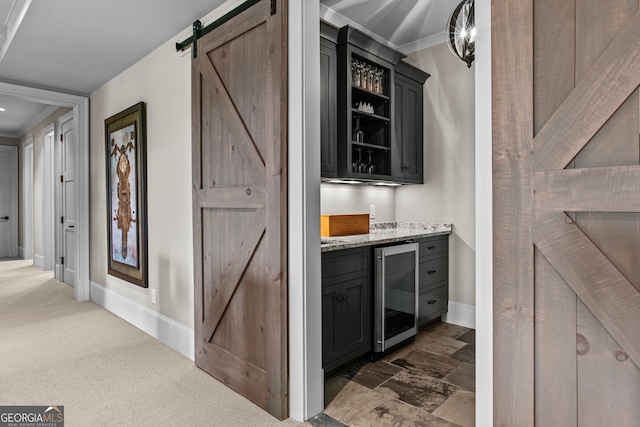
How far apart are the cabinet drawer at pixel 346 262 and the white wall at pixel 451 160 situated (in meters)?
1.36

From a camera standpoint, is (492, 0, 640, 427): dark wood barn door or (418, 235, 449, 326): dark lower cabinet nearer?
(492, 0, 640, 427): dark wood barn door

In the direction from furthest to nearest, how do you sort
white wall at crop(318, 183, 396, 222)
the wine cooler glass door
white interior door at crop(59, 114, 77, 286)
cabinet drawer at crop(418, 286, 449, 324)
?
white interior door at crop(59, 114, 77, 286), white wall at crop(318, 183, 396, 222), cabinet drawer at crop(418, 286, 449, 324), the wine cooler glass door

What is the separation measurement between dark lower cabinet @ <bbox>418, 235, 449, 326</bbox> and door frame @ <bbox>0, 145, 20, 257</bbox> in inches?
331

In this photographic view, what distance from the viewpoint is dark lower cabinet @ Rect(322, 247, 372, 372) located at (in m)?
2.53

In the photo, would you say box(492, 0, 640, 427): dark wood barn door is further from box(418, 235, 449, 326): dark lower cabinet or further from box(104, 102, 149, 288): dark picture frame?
box(104, 102, 149, 288): dark picture frame

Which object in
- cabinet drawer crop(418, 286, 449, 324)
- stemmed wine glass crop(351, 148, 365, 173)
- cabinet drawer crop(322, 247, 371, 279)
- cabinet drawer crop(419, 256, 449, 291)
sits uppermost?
stemmed wine glass crop(351, 148, 365, 173)

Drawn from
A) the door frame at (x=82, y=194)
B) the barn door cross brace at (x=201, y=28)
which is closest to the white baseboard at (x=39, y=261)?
the door frame at (x=82, y=194)

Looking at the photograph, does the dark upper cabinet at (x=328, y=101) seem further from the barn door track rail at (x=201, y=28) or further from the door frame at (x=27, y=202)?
the door frame at (x=27, y=202)

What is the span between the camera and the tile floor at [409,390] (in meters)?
2.13

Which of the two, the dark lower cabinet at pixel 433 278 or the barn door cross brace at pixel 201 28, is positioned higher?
the barn door cross brace at pixel 201 28

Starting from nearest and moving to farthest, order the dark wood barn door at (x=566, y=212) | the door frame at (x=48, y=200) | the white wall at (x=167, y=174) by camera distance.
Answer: the dark wood barn door at (x=566, y=212), the white wall at (x=167, y=174), the door frame at (x=48, y=200)

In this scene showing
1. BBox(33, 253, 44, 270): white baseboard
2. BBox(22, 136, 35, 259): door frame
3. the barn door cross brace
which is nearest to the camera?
the barn door cross brace

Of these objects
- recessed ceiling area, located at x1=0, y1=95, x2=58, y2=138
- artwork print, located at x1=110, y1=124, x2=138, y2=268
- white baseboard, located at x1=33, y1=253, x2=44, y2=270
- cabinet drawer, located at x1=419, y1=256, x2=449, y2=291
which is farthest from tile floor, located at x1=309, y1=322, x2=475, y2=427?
white baseboard, located at x1=33, y1=253, x2=44, y2=270

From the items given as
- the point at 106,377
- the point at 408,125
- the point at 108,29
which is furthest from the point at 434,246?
the point at 108,29
